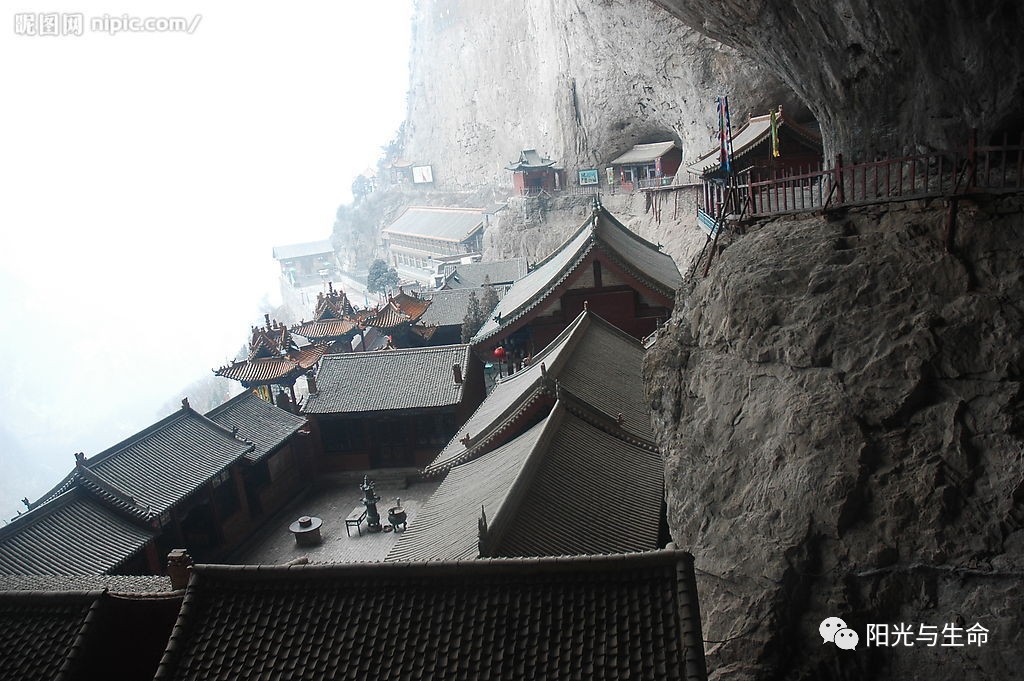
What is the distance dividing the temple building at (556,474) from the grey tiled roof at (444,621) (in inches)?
93.5

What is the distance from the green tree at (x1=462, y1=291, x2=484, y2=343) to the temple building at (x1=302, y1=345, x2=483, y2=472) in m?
6.02

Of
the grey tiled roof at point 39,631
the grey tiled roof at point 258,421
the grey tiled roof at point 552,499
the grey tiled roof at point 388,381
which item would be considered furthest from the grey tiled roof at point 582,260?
the grey tiled roof at point 39,631

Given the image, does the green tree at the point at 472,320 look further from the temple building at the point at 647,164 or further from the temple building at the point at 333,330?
the temple building at the point at 647,164

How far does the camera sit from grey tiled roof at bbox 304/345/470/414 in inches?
908

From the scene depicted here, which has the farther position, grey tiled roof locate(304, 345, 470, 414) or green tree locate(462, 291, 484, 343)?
green tree locate(462, 291, 484, 343)

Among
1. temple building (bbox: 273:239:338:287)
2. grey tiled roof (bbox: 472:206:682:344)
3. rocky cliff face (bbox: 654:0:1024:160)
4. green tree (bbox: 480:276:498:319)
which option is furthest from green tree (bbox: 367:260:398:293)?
rocky cliff face (bbox: 654:0:1024:160)

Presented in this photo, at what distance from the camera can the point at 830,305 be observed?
959cm

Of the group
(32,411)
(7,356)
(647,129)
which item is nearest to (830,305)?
(647,129)

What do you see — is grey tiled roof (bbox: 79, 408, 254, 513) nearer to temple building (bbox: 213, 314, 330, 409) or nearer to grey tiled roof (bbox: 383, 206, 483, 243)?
temple building (bbox: 213, 314, 330, 409)

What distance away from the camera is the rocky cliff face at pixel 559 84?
117 feet

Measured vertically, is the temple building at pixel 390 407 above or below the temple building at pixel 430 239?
below

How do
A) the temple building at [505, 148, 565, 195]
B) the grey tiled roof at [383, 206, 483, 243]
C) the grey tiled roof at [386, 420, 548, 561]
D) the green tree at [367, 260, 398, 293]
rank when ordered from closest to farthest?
the grey tiled roof at [386, 420, 548, 561]
the temple building at [505, 148, 565, 195]
the green tree at [367, 260, 398, 293]
the grey tiled roof at [383, 206, 483, 243]

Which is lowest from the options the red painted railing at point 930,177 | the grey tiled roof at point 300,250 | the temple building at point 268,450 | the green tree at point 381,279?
the temple building at point 268,450

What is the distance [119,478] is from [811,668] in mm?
17016
